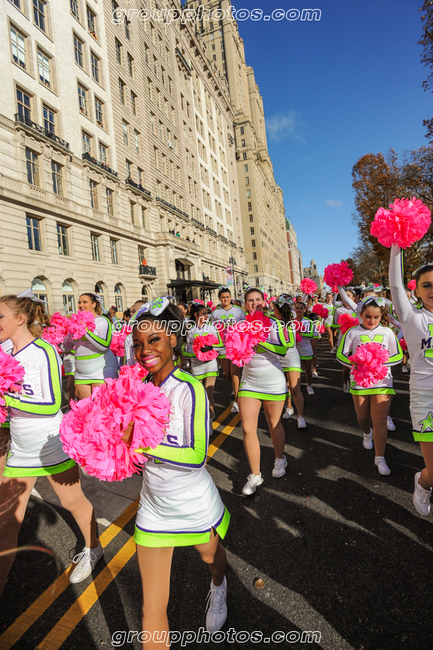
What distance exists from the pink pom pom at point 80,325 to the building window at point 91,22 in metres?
29.2

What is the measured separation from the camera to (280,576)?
2.28 metres

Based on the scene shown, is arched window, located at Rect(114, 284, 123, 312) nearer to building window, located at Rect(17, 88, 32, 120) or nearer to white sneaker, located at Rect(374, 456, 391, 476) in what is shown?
building window, located at Rect(17, 88, 32, 120)

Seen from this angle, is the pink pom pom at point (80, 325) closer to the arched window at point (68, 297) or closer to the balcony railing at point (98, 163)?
the arched window at point (68, 297)

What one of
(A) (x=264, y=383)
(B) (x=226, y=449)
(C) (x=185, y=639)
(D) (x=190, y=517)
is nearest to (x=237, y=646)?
(C) (x=185, y=639)

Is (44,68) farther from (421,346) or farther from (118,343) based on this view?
(421,346)

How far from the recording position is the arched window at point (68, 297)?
19.4 metres

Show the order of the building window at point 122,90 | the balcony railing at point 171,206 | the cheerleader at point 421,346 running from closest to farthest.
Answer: the cheerleader at point 421,346
the building window at point 122,90
the balcony railing at point 171,206

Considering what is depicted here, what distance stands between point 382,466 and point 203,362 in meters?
2.99

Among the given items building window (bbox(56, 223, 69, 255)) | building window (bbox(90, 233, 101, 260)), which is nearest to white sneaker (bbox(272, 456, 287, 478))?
building window (bbox(56, 223, 69, 255))

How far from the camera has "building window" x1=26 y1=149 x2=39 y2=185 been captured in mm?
17469

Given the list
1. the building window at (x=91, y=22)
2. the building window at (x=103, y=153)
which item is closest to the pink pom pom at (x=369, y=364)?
the building window at (x=103, y=153)

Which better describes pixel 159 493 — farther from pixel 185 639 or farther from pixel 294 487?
pixel 294 487

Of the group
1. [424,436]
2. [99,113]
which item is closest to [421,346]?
[424,436]

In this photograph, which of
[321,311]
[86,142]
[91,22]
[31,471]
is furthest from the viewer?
[91,22]
